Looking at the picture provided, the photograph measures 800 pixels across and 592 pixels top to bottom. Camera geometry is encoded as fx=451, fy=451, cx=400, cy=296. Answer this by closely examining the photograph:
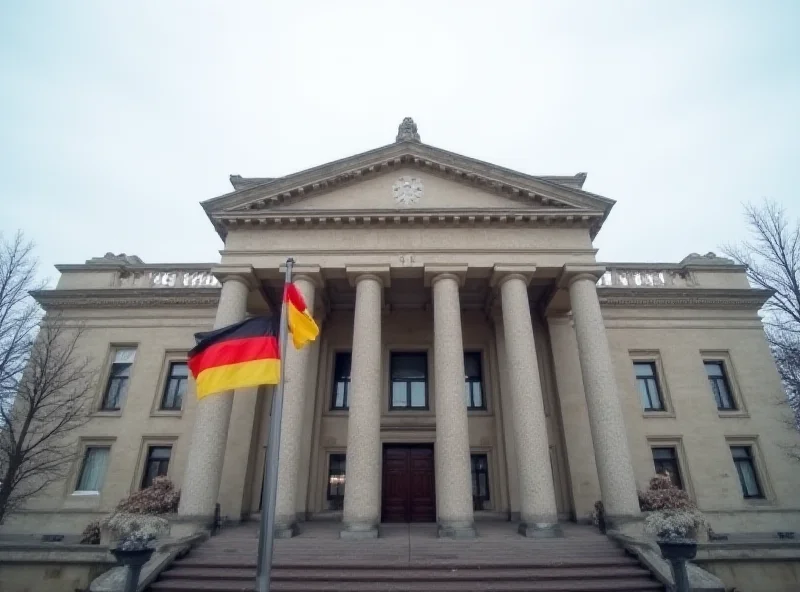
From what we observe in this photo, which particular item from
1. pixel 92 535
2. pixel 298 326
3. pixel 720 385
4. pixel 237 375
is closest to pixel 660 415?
pixel 720 385

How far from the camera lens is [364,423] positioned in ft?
A: 44.3

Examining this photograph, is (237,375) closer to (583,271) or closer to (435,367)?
(435,367)

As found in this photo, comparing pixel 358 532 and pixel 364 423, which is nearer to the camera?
pixel 358 532

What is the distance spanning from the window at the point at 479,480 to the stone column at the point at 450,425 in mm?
5146

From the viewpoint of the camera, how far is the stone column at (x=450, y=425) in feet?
41.3

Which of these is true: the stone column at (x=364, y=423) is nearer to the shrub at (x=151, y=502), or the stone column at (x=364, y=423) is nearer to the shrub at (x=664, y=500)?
the shrub at (x=151, y=502)

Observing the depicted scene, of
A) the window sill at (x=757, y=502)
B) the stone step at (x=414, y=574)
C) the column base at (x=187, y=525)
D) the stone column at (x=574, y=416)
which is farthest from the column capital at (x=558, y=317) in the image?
the column base at (x=187, y=525)

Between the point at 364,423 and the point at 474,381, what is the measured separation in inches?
295

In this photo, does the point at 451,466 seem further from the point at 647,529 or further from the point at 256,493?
the point at 256,493

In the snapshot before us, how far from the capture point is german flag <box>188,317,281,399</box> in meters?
8.09

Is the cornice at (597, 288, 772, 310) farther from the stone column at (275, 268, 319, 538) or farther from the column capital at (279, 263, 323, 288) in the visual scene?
the stone column at (275, 268, 319, 538)

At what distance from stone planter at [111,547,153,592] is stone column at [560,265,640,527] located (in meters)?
11.6

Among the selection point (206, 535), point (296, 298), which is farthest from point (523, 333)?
point (206, 535)

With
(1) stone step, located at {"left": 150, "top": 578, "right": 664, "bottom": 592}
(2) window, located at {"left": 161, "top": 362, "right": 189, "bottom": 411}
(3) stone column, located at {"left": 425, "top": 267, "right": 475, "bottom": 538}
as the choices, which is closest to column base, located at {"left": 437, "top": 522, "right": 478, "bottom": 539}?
(3) stone column, located at {"left": 425, "top": 267, "right": 475, "bottom": 538}
